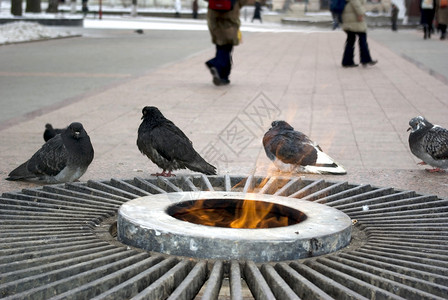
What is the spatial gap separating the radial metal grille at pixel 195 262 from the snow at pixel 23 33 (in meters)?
18.7

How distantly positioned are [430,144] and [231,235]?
2.99 m

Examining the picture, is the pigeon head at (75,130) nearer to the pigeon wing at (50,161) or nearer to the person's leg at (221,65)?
the pigeon wing at (50,161)

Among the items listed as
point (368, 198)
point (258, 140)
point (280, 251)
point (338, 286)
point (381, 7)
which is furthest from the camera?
point (381, 7)

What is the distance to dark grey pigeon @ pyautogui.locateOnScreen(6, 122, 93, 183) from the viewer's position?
5.37 metres

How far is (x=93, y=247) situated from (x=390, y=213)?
1727 millimetres

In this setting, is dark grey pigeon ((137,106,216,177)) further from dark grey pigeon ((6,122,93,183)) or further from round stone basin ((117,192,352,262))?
round stone basin ((117,192,352,262))

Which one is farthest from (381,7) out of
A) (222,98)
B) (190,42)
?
(222,98)

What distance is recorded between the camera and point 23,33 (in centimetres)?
2398

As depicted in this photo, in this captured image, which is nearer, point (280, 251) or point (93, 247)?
point (280, 251)

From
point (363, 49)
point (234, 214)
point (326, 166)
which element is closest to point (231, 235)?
point (234, 214)

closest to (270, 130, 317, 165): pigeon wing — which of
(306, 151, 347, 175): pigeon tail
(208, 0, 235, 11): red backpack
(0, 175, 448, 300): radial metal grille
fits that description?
(306, 151, 347, 175): pigeon tail

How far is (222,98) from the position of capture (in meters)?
10.8

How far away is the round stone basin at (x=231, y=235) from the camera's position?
3.38 m

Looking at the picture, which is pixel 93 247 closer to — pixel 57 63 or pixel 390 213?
pixel 390 213
